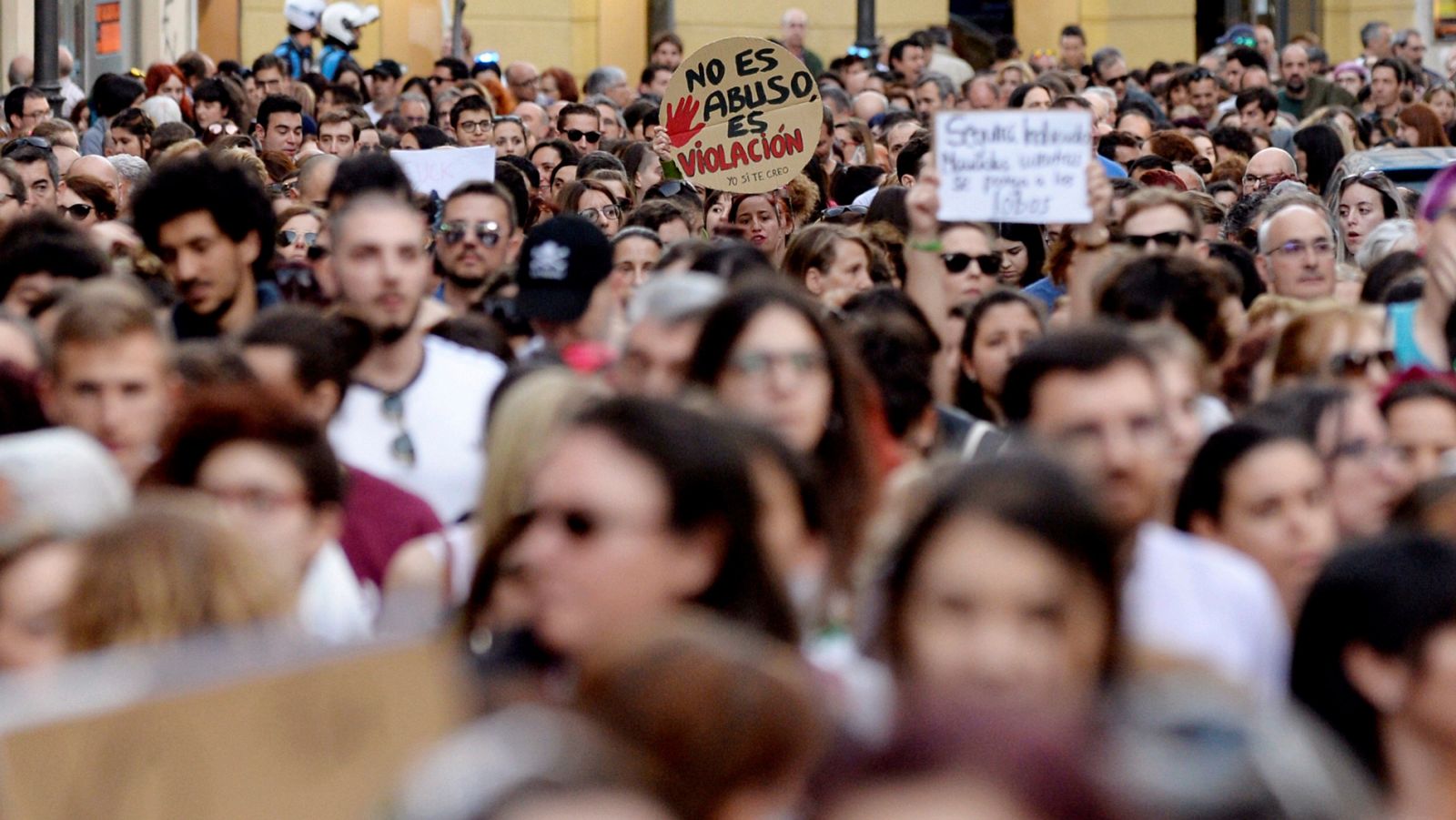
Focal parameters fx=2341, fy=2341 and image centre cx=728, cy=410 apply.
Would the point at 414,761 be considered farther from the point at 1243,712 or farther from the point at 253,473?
the point at 253,473

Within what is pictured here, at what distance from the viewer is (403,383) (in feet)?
Result: 18.3

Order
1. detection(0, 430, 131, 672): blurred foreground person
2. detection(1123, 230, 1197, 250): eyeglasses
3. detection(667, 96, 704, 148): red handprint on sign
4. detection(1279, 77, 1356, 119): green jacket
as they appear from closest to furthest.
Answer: detection(0, 430, 131, 672): blurred foreground person → detection(1123, 230, 1197, 250): eyeglasses → detection(667, 96, 704, 148): red handprint on sign → detection(1279, 77, 1356, 119): green jacket

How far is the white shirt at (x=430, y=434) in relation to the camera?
17.7 feet

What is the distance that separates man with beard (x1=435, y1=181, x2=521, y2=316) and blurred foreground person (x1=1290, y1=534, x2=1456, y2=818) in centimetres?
426

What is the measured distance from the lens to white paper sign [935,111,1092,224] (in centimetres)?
→ 748

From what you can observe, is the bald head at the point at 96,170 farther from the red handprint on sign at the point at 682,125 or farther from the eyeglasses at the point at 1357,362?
the eyeglasses at the point at 1357,362

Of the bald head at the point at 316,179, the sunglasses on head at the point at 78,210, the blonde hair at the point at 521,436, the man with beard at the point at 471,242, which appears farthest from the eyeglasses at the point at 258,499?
the sunglasses on head at the point at 78,210

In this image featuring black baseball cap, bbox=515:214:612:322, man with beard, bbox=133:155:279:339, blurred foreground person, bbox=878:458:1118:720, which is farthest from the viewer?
man with beard, bbox=133:155:279:339

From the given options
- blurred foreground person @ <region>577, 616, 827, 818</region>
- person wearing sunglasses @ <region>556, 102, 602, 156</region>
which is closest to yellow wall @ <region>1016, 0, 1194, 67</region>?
person wearing sunglasses @ <region>556, 102, 602, 156</region>

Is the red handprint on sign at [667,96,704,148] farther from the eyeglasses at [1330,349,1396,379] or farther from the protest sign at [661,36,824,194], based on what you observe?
the eyeglasses at [1330,349,1396,379]

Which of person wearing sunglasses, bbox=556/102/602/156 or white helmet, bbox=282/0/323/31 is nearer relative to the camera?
person wearing sunglasses, bbox=556/102/602/156


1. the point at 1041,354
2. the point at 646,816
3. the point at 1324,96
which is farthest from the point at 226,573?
the point at 1324,96

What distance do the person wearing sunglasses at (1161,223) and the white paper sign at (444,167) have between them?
3024mm

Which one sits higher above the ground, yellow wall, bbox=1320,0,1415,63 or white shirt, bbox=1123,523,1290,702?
yellow wall, bbox=1320,0,1415,63
